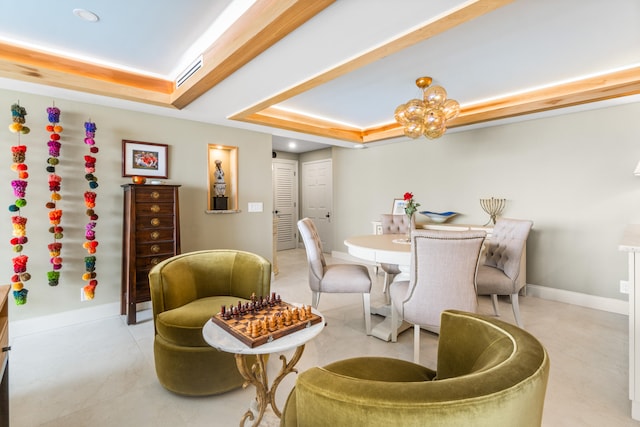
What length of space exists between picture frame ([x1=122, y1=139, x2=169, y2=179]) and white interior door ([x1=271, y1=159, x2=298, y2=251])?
3282 millimetres

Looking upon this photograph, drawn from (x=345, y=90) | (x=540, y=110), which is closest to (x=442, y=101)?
(x=345, y=90)

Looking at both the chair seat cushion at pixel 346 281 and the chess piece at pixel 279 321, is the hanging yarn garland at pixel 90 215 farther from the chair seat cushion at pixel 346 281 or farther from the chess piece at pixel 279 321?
the chess piece at pixel 279 321

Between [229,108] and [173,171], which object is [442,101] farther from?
[173,171]

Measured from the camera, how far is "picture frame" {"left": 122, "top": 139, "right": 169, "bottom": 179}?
3.17 m

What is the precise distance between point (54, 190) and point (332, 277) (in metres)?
2.63

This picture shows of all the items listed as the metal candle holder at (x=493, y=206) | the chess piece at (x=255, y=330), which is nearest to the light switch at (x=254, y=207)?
the chess piece at (x=255, y=330)

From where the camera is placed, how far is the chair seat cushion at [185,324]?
1.73 meters

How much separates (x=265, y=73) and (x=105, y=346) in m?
2.57

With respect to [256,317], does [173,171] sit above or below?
above


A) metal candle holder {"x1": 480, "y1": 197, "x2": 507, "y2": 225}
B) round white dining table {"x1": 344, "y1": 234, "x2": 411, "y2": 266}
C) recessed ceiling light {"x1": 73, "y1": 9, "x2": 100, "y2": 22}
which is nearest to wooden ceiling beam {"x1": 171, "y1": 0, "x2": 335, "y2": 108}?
recessed ceiling light {"x1": 73, "y1": 9, "x2": 100, "y2": 22}

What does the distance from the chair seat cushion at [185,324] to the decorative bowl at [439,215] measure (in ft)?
11.1

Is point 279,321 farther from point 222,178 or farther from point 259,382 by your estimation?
point 222,178

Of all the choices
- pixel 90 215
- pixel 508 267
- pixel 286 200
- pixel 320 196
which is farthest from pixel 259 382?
pixel 286 200

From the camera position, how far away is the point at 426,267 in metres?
1.98
